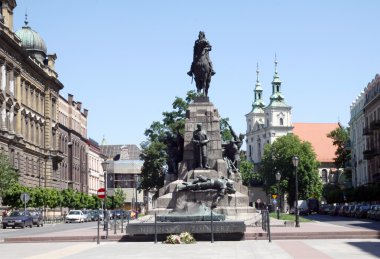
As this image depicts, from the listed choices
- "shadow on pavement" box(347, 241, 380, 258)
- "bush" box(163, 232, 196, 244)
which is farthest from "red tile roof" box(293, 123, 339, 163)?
"bush" box(163, 232, 196, 244)

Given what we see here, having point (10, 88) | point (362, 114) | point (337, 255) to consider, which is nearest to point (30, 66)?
point (10, 88)

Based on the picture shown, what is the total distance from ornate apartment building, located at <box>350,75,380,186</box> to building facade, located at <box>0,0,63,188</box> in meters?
39.7

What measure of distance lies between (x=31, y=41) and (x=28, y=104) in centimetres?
1460

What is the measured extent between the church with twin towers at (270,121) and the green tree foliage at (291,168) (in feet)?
160

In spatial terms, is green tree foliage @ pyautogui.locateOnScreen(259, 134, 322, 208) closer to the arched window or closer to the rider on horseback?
the arched window

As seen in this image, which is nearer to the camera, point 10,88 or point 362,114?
point 10,88

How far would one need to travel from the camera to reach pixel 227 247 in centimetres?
2375

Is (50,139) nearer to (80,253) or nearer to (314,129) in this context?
(80,253)

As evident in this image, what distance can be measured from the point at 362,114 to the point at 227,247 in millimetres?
83219

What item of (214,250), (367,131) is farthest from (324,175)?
(214,250)

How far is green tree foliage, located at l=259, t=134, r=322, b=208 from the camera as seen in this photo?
110 meters

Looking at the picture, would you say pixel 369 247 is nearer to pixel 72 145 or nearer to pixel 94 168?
pixel 72 145

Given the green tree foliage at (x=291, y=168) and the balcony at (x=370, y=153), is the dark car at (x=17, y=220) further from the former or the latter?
the green tree foliage at (x=291, y=168)

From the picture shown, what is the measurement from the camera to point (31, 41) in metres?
94.4
